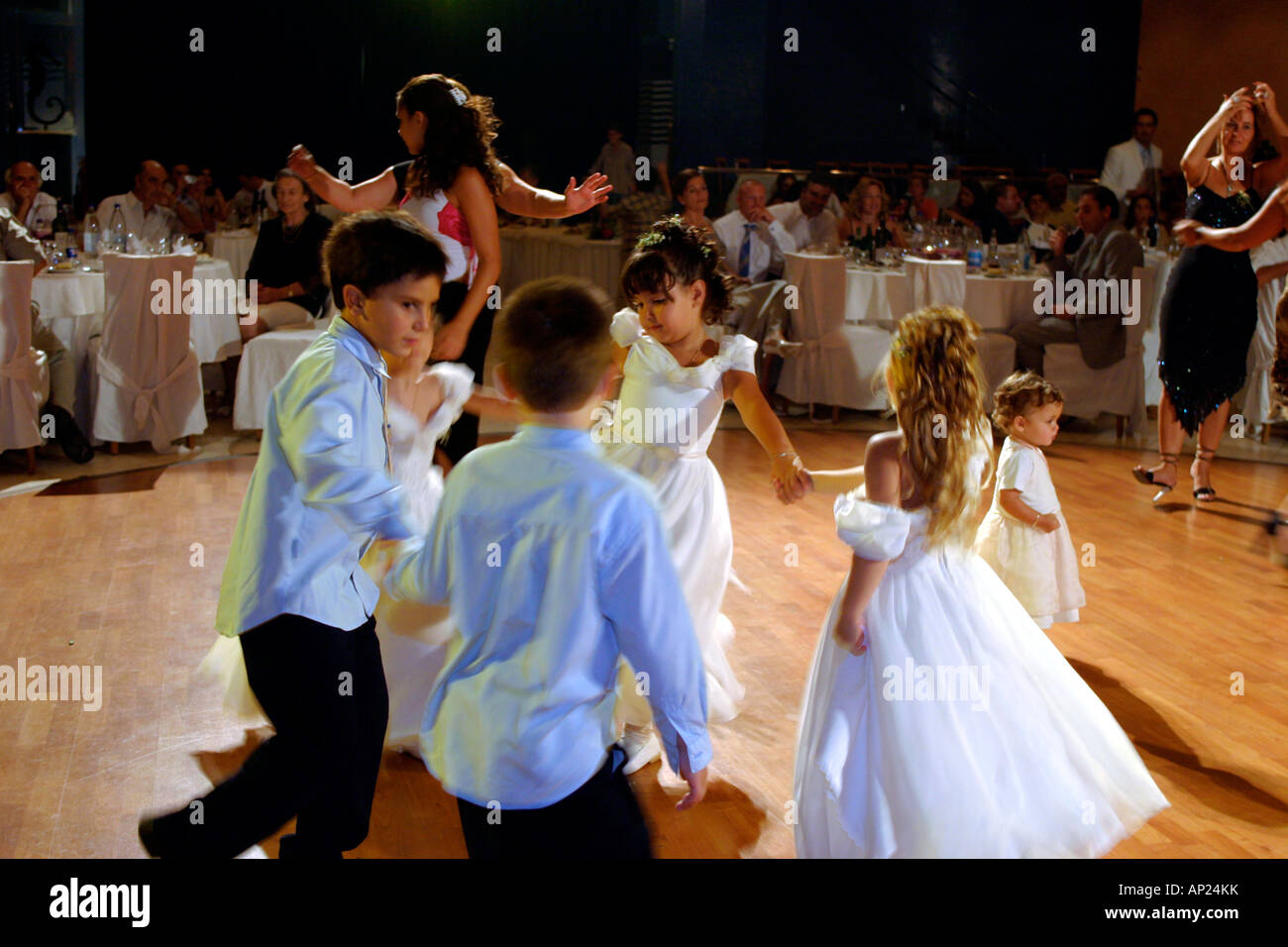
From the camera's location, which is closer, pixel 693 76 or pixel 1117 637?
pixel 1117 637

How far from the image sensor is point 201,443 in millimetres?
6137

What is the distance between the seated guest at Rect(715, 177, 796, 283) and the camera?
7.45 m

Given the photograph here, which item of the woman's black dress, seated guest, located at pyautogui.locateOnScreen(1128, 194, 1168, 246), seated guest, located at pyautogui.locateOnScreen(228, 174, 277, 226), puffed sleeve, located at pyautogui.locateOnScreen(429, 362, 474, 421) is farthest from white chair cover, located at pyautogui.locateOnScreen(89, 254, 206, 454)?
seated guest, located at pyautogui.locateOnScreen(1128, 194, 1168, 246)

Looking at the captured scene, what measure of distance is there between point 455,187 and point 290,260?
3404 mm

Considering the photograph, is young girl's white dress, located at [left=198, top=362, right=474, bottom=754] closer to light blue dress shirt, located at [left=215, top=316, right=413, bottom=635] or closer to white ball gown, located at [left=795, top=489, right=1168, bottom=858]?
light blue dress shirt, located at [left=215, top=316, right=413, bottom=635]

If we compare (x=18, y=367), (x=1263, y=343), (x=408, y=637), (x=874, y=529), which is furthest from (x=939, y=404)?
(x=1263, y=343)

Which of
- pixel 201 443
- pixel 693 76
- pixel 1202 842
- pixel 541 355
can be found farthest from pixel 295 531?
pixel 693 76

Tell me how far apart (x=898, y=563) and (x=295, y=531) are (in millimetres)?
1025

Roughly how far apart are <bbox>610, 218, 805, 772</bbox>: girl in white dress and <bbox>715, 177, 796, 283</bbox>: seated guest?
4636mm

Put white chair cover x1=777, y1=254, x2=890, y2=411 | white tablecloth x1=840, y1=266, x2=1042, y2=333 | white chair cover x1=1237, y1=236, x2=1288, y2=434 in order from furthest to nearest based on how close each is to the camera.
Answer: white tablecloth x1=840, y1=266, x2=1042, y2=333
white chair cover x1=777, y1=254, x2=890, y2=411
white chair cover x1=1237, y1=236, x2=1288, y2=434

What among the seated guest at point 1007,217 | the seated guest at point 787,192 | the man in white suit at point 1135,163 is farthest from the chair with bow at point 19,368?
the man in white suit at point 1135,163

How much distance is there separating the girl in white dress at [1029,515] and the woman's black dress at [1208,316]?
7.38 feet

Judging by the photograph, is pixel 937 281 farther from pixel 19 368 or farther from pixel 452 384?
pixel 452 384

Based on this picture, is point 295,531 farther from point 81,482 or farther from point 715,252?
point 81,482
